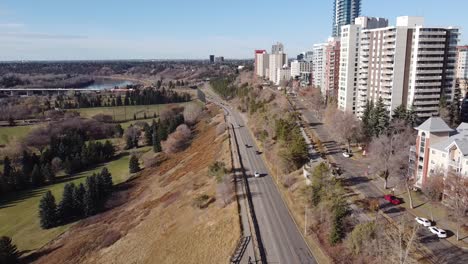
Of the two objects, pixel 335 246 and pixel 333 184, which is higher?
pixel 333 184

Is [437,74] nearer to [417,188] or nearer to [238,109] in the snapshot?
[417,188]

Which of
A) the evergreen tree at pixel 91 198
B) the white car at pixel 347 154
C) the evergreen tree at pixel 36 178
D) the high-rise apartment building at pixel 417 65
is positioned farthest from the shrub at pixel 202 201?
the evergreen tree at pixel 36 178

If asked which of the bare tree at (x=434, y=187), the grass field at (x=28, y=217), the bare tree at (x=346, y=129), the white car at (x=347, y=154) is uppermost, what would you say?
the bare tree at (x=346, y=129)

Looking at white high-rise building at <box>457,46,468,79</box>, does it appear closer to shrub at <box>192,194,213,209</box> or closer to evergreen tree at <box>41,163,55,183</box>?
shrub at <box>192,194,213,209</box>

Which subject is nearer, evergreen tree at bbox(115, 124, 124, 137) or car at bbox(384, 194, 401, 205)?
car at bbox(384, 194, 401, 205)

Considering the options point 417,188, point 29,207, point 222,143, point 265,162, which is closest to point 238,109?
point 222,143

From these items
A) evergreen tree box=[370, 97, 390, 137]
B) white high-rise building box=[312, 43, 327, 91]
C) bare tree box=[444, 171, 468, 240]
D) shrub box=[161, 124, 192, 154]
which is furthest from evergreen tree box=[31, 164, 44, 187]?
white high-rise building box=[312, 43, 327, 91]

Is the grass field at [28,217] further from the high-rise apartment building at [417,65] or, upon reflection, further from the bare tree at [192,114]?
the high-rise apartment building at [417,65]
